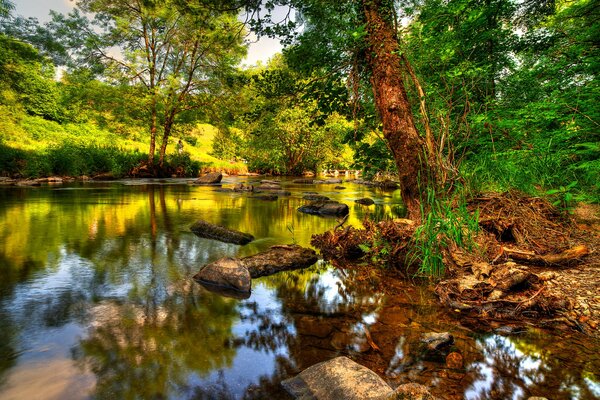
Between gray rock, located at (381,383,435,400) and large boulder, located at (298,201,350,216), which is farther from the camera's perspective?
large boulder, located at (298,201,350,216)

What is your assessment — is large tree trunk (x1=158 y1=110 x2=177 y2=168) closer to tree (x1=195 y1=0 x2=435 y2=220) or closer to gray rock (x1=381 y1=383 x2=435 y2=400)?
tree (x1=195 y1=0 x2=435 y2=220)

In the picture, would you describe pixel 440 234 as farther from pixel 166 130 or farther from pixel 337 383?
pixel 166 130

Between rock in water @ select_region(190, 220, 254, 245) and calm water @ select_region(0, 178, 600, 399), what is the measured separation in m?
1.17

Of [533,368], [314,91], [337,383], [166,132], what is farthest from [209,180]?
[533,368]

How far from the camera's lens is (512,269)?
122 inches

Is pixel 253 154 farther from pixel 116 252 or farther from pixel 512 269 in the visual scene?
pixel 512 269

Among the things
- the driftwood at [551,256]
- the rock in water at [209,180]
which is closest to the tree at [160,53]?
the rock in water at [209,180]

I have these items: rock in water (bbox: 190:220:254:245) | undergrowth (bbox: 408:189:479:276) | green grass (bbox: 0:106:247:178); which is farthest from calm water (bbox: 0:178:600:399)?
green grass (bbox: 0:106:247:178)

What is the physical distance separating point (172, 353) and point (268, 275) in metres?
1.94

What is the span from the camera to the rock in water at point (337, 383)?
67.7 inches

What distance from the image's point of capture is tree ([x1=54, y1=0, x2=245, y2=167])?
22.4 m

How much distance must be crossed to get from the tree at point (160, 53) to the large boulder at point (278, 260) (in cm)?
2107

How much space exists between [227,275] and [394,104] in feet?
12.6

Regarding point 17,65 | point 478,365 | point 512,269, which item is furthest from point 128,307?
point 17,65
